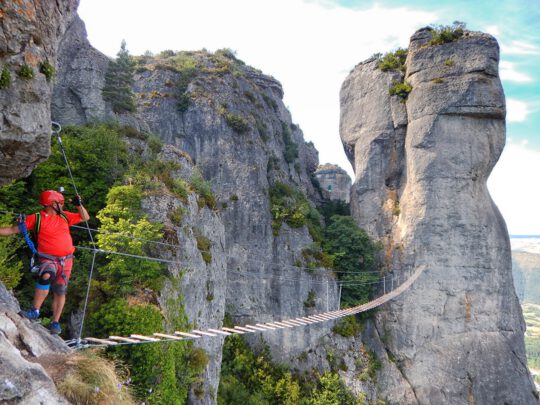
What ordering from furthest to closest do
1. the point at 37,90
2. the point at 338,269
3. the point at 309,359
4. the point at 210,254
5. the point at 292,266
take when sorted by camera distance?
the point at 338,269 < the point at 292,266 < the point at 309,359 < the point at 210,254 < the point at 37,90

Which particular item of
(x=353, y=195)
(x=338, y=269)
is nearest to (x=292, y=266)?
(x=338, y=269)

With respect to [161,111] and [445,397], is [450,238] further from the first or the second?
[161,111]

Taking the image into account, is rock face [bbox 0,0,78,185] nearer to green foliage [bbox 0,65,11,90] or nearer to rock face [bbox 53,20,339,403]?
green foliage [bbox 0,65,11,90]

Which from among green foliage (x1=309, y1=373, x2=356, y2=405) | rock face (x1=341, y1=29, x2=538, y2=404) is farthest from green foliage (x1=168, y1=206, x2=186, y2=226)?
rock face (x1=341, y1=29, x2=538, y2=404)

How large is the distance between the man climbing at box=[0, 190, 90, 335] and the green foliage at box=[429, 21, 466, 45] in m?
30.4

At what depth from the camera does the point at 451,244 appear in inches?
1101

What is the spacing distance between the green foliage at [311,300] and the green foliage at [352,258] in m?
2.49

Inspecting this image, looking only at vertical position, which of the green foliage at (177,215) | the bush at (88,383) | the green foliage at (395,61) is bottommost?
the bush at (88,383)

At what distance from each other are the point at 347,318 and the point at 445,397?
766 cm

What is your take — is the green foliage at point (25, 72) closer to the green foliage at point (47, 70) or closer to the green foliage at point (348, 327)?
the green foliage at point (47, 70)

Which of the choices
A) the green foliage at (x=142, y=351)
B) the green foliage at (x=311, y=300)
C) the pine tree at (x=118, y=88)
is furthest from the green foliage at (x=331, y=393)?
the pine tree at (x=118, y=88)

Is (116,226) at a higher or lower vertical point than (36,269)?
higher

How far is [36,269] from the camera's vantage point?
6.47m

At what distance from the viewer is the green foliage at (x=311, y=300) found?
26516 mm
